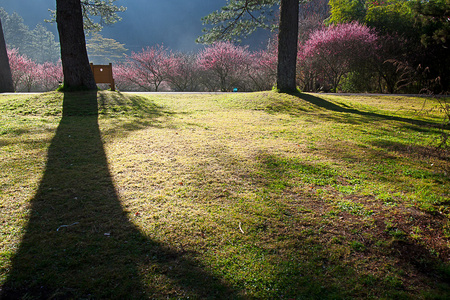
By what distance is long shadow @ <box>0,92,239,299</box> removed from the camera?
1.51m

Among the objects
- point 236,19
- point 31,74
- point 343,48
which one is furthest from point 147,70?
point 343,48

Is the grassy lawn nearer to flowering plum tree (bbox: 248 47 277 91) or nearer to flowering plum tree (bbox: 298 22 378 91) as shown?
flowering plum tree (bbox: 298 22 378 91)

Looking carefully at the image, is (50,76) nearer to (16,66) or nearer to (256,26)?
(16,66)

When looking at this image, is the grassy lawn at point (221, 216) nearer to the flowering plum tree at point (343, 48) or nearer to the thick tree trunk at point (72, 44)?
the thick tree trunk at point (72, 44)

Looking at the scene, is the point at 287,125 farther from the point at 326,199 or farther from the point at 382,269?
the point at 382,269

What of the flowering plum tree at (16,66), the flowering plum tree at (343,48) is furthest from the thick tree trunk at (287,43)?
the flowering plum tree at (16,66)

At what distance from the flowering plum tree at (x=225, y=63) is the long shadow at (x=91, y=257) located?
2097 cm

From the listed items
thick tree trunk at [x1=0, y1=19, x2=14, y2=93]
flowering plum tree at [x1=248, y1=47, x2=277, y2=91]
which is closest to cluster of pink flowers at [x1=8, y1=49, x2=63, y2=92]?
thick tree trunk at [x1=0, y1=19, x2=14, y2=93]

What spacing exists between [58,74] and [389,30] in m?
27.7

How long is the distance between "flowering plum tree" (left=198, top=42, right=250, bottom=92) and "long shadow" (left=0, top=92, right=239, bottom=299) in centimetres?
2097

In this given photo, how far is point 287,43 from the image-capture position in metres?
9.20

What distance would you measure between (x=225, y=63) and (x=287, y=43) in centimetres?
1368

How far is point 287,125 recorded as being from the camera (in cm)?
575

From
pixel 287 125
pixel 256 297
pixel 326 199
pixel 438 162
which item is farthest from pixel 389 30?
pixel 256 297
